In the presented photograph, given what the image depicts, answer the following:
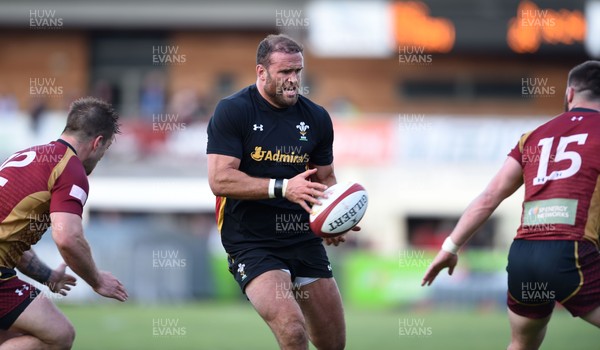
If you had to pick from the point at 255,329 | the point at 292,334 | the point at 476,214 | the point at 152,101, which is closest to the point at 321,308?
the point at 292,334

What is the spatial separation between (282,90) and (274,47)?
1.02 ft

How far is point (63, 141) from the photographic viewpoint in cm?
652

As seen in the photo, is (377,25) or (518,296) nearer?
(518,296)

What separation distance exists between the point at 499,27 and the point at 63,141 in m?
18.5

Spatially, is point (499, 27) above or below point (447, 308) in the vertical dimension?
above

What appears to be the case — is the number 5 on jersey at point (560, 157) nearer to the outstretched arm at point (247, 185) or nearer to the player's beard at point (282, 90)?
the outstretched arm at point (247, 185)

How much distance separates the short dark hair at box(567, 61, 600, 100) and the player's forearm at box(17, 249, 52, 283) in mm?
4029

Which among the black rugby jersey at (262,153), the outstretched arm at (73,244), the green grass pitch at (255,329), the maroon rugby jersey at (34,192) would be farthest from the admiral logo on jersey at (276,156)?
the green grass pitch at (255,329)

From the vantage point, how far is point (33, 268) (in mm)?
6992

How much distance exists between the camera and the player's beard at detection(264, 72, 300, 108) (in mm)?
6766

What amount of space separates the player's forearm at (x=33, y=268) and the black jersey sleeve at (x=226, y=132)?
1.57 metres

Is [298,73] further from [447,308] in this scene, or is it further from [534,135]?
[447,308]

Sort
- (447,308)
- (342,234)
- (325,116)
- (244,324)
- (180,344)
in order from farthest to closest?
(447,308)
(244,324)
(180,344)
(325,116)
(342,234)

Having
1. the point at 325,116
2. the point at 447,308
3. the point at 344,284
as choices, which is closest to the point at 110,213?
the point at 344,284
